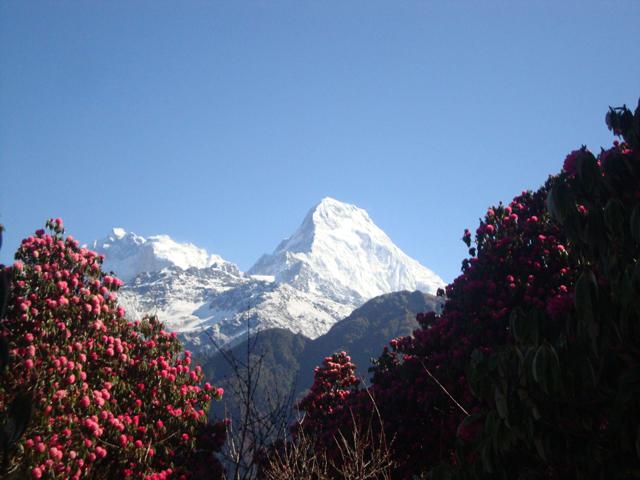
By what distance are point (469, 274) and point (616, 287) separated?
28.6ft

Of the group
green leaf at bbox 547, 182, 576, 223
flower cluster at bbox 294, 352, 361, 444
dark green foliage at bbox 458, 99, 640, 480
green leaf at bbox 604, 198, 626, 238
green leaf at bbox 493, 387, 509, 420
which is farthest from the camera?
flower cluster at bbox 294, 352, 361, 444

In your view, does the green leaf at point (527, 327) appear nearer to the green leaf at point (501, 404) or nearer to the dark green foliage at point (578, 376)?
the dark green foliage at point (578, 376)

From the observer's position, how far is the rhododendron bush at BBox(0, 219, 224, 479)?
7035mm

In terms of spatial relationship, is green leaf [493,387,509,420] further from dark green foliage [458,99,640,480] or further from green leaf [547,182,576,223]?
green leaf [547,182,576,223]

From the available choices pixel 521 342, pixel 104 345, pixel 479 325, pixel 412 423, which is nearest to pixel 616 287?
pixel 521 342

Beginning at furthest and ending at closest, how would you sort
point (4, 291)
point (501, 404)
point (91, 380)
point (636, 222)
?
point (91, 380)
point (501, 404)
point (636, 222)
point (4, 291)

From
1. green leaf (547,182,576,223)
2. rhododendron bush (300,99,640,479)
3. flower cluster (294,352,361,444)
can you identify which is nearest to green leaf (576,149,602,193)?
rhododendron bush (300,99,640,479)

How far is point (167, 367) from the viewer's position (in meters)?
9.62

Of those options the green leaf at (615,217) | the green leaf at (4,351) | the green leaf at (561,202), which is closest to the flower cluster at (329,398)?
the green leaf at (561,202)

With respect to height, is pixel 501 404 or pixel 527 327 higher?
pixel 527 327

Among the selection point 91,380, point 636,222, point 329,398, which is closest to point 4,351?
point 636,222

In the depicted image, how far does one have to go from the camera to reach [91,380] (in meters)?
8.45

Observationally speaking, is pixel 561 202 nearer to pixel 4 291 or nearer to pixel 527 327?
pixel 527 327

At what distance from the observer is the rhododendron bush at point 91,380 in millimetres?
7035
